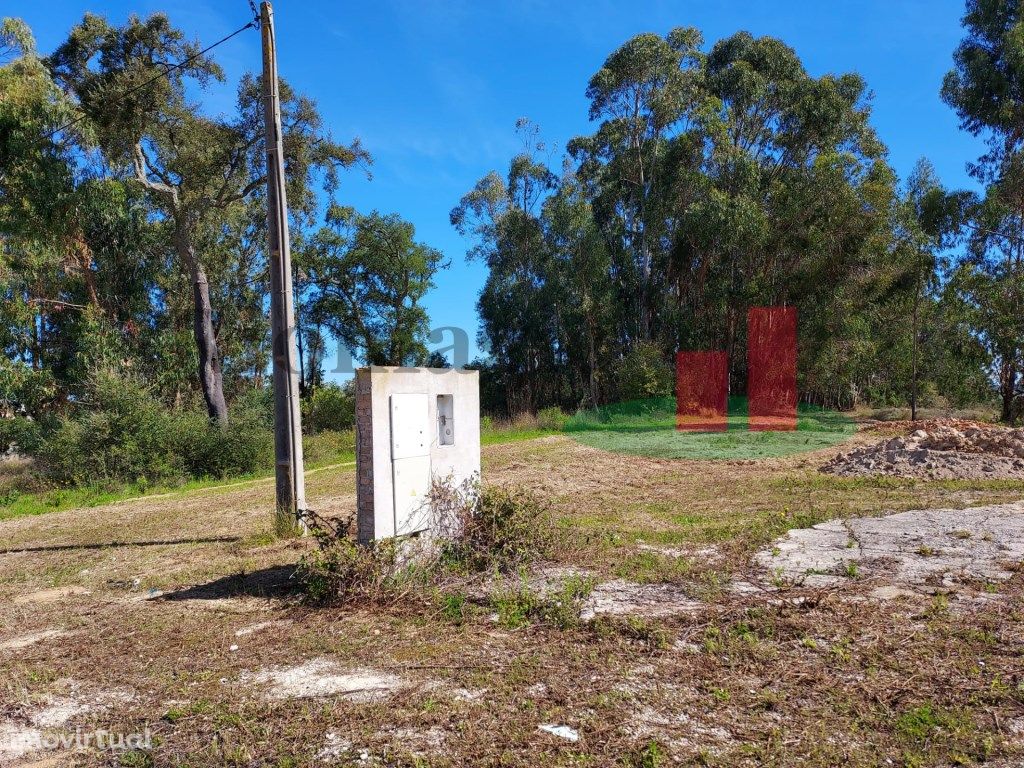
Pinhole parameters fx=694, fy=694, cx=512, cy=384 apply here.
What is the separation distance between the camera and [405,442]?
5.15m

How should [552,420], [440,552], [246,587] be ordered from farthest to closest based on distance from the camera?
[552,420]
[246,587]
[440,552]

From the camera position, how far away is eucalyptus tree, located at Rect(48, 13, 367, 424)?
16.2m

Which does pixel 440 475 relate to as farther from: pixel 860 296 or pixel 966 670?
pixel 860 296

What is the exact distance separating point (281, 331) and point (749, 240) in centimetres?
2219

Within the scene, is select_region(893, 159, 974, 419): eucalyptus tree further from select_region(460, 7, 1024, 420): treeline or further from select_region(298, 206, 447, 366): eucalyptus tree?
select_region(298, 206, 447, 366): eucalyptus tree

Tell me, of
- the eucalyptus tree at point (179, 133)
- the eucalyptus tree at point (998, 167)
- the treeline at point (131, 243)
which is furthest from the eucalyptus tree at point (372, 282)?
the eucalyptus tree at point (998, 167)

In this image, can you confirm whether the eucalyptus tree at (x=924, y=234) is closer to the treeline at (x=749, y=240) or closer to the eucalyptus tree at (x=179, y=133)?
the treeline at (x=749, y=240)

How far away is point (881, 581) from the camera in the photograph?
481cm

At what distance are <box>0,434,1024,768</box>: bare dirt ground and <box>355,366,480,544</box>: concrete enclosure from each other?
0.77 metres
